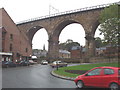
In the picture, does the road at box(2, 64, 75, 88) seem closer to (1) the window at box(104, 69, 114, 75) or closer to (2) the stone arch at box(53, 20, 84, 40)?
(1) the window at box(104, 69, 114, 75)

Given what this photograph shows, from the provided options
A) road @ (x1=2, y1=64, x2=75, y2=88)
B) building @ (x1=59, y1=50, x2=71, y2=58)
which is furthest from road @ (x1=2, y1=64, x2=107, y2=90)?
building @ (x1=59, y1=50, x2=71, y2=58)

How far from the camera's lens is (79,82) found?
37.8 feet

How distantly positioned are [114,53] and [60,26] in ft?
66.8

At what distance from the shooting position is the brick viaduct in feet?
174

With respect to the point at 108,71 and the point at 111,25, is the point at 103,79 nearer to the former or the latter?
the point at 108,71

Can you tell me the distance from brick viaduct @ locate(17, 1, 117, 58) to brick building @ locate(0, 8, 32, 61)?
6.54 meters

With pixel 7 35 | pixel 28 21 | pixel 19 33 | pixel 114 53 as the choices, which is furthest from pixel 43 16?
pixel 114 53

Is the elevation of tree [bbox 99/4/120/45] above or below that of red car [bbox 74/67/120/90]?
above

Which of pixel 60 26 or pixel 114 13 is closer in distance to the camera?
pixel 114 13

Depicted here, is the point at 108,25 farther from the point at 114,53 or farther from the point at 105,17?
the point at 114,53

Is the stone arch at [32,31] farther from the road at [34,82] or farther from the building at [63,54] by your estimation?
the road at [34,82]

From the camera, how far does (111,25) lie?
96.3ft

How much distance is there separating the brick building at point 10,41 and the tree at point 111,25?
26871 mm

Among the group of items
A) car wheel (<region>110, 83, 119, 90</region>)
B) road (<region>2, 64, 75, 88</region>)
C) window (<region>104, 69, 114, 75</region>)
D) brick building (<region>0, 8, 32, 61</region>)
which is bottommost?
road (<region>2, 64, 75, 88</region>)
